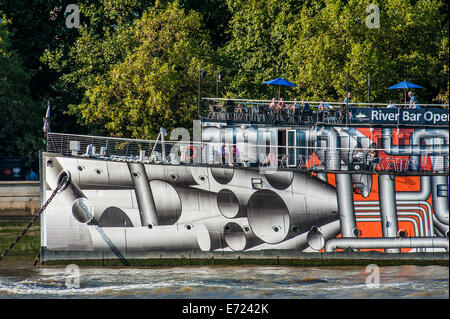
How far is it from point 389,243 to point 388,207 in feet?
4.99

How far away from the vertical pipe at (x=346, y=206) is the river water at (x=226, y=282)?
5.44 ft

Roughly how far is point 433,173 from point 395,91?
42.2ft

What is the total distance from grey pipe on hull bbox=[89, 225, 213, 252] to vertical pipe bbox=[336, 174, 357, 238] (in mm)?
5825

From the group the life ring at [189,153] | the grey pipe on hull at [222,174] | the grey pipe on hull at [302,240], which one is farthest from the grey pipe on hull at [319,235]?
the life ring at [189,153]

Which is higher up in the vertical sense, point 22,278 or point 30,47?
point 30,47

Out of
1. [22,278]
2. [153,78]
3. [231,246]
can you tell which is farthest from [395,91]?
[22,278]

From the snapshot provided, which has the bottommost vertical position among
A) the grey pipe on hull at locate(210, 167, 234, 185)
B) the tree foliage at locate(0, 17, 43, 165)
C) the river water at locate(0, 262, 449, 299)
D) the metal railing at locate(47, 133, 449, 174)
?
the river water at locate(0, 262, 449, 299)

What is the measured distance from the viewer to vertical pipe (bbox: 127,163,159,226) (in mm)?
36625

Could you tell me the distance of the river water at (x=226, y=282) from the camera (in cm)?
3017

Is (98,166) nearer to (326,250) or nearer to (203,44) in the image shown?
(326,250)

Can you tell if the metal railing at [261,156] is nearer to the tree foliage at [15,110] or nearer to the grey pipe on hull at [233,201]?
the grey pipe on hull at [233,201]

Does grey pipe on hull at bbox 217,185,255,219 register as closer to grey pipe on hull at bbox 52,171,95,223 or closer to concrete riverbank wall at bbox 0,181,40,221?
grey pipe on hull at bbox 52,171,95,223

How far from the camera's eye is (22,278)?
34.0 metres

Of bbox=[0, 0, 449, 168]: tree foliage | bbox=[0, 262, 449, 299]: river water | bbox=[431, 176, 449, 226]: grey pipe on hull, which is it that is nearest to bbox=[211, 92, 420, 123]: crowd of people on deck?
bbox=[431, 176, 449, 226]: grey pipe on hull
